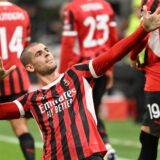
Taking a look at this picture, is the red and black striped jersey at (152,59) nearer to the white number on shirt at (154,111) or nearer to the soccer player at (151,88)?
the soccer player at (151,88)

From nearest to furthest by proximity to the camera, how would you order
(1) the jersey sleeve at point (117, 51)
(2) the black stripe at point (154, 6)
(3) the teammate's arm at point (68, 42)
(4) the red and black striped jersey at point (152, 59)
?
(1) the jersey sleeve at point (117, 51), (2) the black stripe at point (154, 6), (4) the red and black striped jersey at point (152, 59), (3) the teammate's arm at point (68, 42)

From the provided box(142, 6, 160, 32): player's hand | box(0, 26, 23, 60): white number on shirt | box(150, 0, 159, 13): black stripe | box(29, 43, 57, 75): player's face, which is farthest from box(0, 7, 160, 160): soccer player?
box(0, 26, 23, 60): white number on shirt

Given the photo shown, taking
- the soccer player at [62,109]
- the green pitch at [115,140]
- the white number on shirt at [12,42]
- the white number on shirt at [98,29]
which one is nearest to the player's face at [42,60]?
the soccer player at [62,109]

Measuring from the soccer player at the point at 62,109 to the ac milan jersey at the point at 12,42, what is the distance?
185 cm

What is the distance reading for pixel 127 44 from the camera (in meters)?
5.52

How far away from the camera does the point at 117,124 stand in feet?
42.9

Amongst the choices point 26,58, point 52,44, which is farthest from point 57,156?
point 52,44

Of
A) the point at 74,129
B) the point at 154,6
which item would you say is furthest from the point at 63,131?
the point at 154,6

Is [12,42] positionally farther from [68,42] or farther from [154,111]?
[154,111]

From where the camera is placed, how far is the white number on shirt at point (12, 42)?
25.9ft

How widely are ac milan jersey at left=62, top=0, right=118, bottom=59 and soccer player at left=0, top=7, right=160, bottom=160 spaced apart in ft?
10.2

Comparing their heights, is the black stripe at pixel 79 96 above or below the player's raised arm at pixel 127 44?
below

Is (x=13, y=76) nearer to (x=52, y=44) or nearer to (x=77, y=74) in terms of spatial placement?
(x=77, y=74)

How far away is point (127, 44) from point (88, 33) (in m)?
3.69
